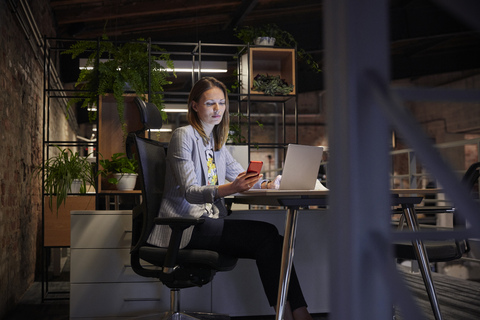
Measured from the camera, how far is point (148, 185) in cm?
238

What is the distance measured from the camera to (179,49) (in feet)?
21.8

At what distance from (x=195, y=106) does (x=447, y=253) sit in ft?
4.34

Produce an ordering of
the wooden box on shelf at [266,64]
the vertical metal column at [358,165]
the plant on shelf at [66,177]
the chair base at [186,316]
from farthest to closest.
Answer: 1. the wooden box on shelf at [266,64]
2. the plant on shelf at [66,177]
3. the chair base at [186,316]
4. the vertical metal column at [358,165]

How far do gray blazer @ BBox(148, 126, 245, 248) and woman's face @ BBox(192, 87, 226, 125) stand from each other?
0.31ft

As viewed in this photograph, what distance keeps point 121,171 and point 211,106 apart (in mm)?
1361

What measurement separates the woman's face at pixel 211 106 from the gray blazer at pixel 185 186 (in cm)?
9

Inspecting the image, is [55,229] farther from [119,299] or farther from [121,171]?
[119,299]

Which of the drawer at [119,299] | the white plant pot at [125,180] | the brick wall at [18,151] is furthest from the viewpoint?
the white plant pot at [125,180]

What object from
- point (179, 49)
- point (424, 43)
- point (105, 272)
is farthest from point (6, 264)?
point (424, 43)

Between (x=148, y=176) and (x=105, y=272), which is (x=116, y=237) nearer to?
(x=105, y=272)

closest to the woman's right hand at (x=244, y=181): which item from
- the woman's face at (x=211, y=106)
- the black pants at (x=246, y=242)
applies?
the black pants at (x=246, y=242)

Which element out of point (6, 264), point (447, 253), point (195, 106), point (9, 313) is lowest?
point (9, 313)

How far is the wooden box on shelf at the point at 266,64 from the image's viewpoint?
14.6 ft

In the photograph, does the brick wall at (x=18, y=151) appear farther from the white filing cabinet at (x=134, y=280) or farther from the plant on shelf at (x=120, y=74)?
the white filing cabinet at (x=134, y=280)
